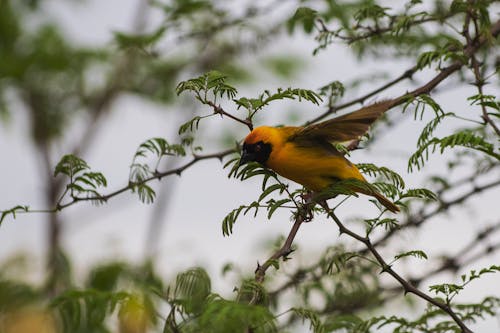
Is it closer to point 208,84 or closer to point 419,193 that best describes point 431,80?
point 419,193

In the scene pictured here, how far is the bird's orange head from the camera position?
2.05 m

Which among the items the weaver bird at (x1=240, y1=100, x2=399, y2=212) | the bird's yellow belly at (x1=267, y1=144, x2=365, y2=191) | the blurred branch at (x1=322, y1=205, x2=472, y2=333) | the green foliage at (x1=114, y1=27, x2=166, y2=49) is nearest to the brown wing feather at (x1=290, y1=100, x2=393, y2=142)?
the weaver bird at (x1=240, y1=100, x2=399, y2=212)

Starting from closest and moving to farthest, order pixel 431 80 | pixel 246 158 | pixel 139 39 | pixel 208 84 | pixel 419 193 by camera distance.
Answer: pixel 208 84 < pixel 419 193 < pixel 246 158 < pixel 431 80 < pixel 139 39

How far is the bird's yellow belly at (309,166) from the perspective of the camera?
6.96 feet

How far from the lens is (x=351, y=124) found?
187 cm

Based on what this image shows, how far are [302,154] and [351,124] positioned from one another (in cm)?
29

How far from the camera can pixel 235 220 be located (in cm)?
177

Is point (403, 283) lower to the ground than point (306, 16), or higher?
lower

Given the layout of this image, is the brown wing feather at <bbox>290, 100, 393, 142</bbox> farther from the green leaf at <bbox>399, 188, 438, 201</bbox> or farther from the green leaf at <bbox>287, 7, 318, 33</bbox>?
the green leaf at <bbox>287, 7, 318, 33</bbox>

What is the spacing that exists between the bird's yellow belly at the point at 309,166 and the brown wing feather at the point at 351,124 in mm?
138

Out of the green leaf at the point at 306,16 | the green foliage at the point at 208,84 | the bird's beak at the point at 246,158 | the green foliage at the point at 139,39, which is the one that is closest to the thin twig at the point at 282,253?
the bird's beak at the point at 246,158

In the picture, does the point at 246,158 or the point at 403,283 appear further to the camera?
the point at 246,158

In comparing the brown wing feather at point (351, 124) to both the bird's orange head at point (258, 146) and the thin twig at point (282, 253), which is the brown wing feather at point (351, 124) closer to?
the bird's orange head at point (258, 146)

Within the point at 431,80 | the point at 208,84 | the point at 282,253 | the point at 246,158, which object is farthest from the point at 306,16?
the point at 282,253
